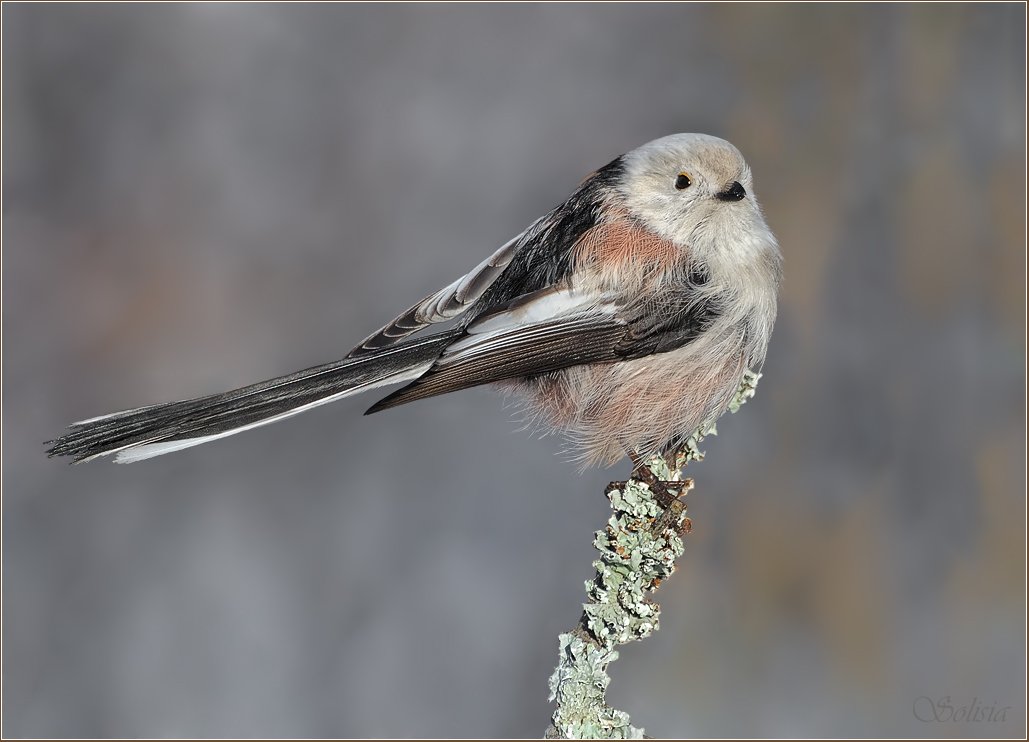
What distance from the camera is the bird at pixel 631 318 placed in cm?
139

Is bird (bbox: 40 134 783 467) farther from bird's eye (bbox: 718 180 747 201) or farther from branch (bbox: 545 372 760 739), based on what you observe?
branch (bbox: 545 372 760 739)

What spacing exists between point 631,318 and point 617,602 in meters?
0.45

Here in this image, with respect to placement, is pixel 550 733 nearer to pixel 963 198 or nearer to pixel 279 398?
pixel 279 398

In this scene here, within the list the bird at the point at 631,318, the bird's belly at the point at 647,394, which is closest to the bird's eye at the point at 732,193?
the bird at the point at 631,318

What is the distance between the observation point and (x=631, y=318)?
142 cm

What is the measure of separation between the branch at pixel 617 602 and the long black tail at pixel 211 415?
40 centimetres

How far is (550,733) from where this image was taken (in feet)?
3.92

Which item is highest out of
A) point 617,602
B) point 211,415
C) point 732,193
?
Answer: point 732,193

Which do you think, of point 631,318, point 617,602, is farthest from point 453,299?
point 617,602

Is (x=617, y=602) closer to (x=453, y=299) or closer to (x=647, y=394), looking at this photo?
(x=647, y=394)

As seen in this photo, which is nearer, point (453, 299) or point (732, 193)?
point (732, 193)

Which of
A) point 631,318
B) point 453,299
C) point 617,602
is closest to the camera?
point 617,602

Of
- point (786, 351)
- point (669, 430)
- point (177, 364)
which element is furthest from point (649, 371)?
point (177, 364)

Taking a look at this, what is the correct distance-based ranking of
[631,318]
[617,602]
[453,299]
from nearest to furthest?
[617,602], [631,318], [453,299]
